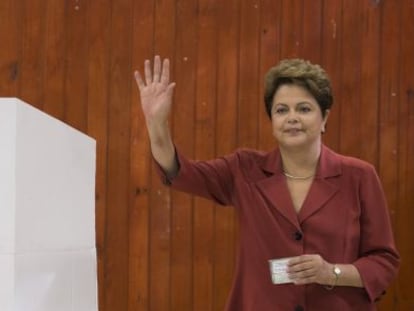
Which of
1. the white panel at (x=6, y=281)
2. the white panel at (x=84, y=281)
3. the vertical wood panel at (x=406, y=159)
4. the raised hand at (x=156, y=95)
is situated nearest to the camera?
the white panel at (x=6, y=281)

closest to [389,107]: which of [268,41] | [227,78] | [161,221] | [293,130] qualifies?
[268,41]

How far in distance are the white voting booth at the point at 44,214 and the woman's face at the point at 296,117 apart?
0.47 metres

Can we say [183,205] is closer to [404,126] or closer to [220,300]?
[220,300]

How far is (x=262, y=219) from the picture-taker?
147cm

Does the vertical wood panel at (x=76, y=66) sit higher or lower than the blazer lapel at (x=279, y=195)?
higher

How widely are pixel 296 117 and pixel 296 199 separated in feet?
0.68

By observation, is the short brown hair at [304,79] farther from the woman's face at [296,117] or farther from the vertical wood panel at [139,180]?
the vertical wood panel at [139,180]

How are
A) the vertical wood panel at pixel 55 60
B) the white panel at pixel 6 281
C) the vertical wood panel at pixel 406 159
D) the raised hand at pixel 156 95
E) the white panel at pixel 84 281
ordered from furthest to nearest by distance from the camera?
the vertical wood panel at pixel 55 60
the vertical wood panel at pixel 406 159
the raised hand at pixel 156 95
the white panel at pixel 84 281
the white panel at pixel 6 281

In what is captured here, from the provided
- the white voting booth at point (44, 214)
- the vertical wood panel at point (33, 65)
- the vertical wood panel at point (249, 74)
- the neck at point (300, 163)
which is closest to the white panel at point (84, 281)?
the white voting booth at point (44, 214)

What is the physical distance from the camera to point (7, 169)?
3.03 feet

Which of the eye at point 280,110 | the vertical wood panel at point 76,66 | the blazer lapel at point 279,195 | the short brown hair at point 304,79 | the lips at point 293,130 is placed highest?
the vertical wood panel at point 76,66

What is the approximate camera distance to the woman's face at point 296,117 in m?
1.46

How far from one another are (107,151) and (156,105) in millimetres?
1213

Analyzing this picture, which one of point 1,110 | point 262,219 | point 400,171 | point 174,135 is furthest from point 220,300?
point 1,110
